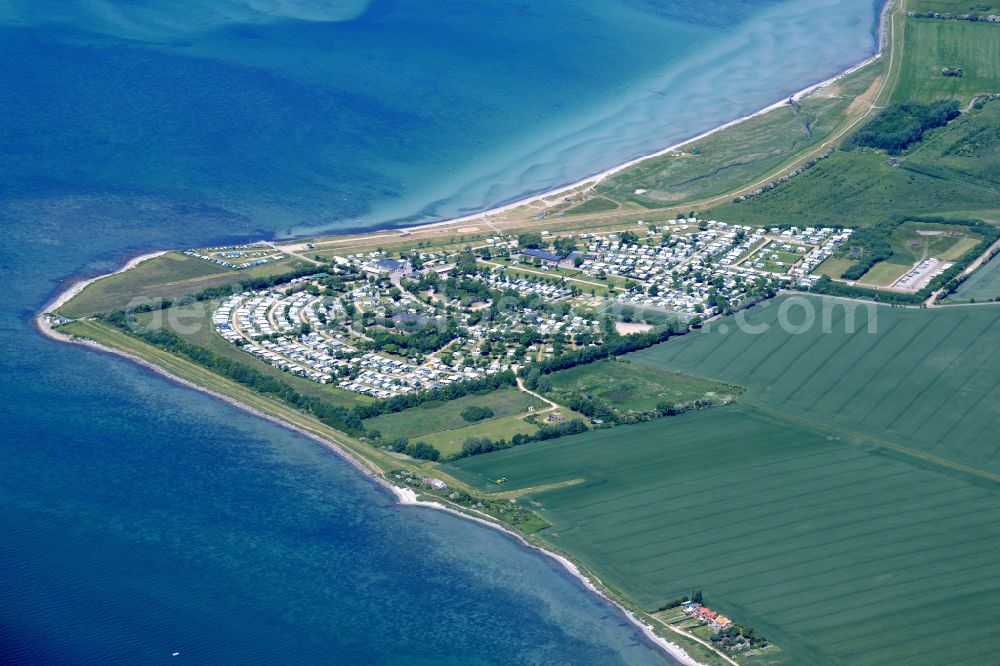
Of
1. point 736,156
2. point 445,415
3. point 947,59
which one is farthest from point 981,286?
point 947,59

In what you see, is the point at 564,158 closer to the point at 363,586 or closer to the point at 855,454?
the point at 855,454

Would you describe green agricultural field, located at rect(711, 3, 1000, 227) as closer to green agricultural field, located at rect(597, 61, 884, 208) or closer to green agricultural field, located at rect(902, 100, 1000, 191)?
green agricultural field, located at rect(902, 100, 1000, 191)

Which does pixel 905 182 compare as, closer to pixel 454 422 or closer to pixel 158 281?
pixel 454 422

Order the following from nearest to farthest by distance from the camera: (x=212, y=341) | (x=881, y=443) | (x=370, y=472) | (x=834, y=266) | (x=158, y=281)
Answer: (x=370, y=472) < (x=881, y=443) < (x=212, y=341) < (x=158, y=281) < (x=834, y=266)

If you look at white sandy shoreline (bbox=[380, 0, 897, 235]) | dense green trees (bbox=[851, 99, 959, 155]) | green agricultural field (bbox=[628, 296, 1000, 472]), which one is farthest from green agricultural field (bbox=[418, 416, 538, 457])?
dense green trees (bbox=[851, 99, 959, 155])

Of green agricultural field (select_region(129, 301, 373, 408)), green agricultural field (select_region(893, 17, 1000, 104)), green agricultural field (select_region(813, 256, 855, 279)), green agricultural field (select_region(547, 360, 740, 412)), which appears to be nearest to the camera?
green agricultural field (select_region(547, 360, 740, 412))

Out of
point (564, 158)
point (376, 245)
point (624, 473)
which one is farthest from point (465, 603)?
point (564, 158)
